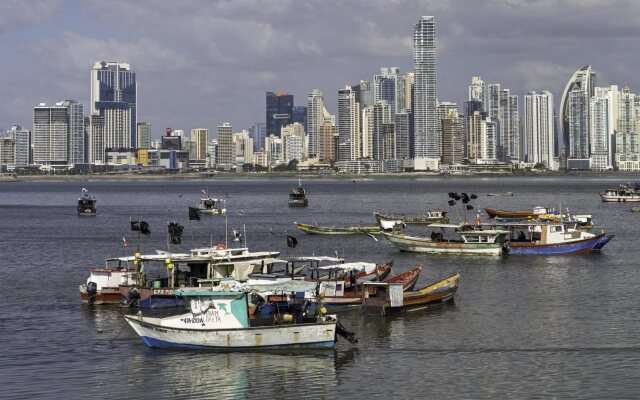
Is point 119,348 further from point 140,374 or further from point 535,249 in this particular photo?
point 535,249

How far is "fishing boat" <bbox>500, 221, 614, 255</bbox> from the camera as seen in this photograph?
70.8 meters

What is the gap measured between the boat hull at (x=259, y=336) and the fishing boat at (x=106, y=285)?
1207cm

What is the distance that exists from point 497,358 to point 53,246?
52.9 metres

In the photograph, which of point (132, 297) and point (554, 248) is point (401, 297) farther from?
point (554, 248)

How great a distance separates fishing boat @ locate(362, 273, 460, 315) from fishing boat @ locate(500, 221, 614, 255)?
24.2 meters

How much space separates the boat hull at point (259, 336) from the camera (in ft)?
119

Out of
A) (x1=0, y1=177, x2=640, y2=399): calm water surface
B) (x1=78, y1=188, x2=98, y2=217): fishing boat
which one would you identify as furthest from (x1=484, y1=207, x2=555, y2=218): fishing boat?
(x1=78, y1=188, x2=98, y2=217): fishing boat

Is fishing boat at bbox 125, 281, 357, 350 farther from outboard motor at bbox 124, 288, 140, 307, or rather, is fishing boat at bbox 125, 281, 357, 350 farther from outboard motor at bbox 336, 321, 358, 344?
outboard motor at bbox 124, 288, 140, 307

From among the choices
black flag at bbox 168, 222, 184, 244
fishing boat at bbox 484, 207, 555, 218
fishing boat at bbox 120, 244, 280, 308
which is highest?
fishing boat at bbox 484, 207, 555, 218

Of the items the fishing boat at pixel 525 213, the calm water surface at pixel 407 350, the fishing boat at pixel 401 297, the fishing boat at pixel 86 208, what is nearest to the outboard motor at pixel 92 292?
the calm water surface at pixel 407 350

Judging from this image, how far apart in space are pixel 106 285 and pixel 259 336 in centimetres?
1505

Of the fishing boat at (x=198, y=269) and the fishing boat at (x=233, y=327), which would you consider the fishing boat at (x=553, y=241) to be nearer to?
the fishing boat at (x=198, y=269)

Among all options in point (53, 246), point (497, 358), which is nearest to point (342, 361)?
point (497, 358)

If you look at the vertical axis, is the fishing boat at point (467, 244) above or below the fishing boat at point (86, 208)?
below
